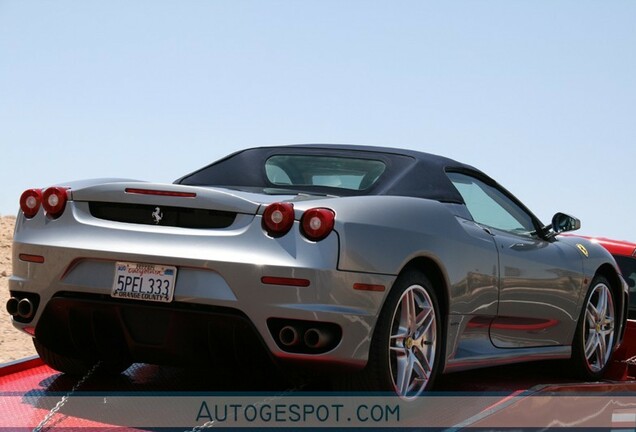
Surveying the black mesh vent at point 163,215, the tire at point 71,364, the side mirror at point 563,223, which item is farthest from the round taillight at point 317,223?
the side mirror at point 563,223

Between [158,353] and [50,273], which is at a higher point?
[50,273]

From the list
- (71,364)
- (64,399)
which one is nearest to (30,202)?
(71,364)

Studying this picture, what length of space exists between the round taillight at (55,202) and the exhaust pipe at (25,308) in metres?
0.41

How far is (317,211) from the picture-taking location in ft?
13.6

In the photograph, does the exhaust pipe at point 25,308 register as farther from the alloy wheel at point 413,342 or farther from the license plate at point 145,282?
the alloy wheel at point 413,342

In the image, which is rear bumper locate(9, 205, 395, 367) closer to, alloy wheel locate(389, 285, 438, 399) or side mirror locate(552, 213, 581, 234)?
alloy wheel locate(389, 285, 438, 399)

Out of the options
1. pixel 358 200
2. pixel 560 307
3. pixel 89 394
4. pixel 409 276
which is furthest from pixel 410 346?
pixel 560 307

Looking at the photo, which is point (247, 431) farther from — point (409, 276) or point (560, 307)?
point (560, 307)

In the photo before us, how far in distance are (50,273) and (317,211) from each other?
126 cm

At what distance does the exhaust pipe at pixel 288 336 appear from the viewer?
13.5ft

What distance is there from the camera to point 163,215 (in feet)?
14.4

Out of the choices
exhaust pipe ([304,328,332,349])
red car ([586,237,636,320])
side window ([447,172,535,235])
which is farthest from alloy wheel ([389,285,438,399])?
red car ([586,237,636,320])

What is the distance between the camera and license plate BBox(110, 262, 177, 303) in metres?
4.19

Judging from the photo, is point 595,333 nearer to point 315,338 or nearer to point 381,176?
point 381,176
